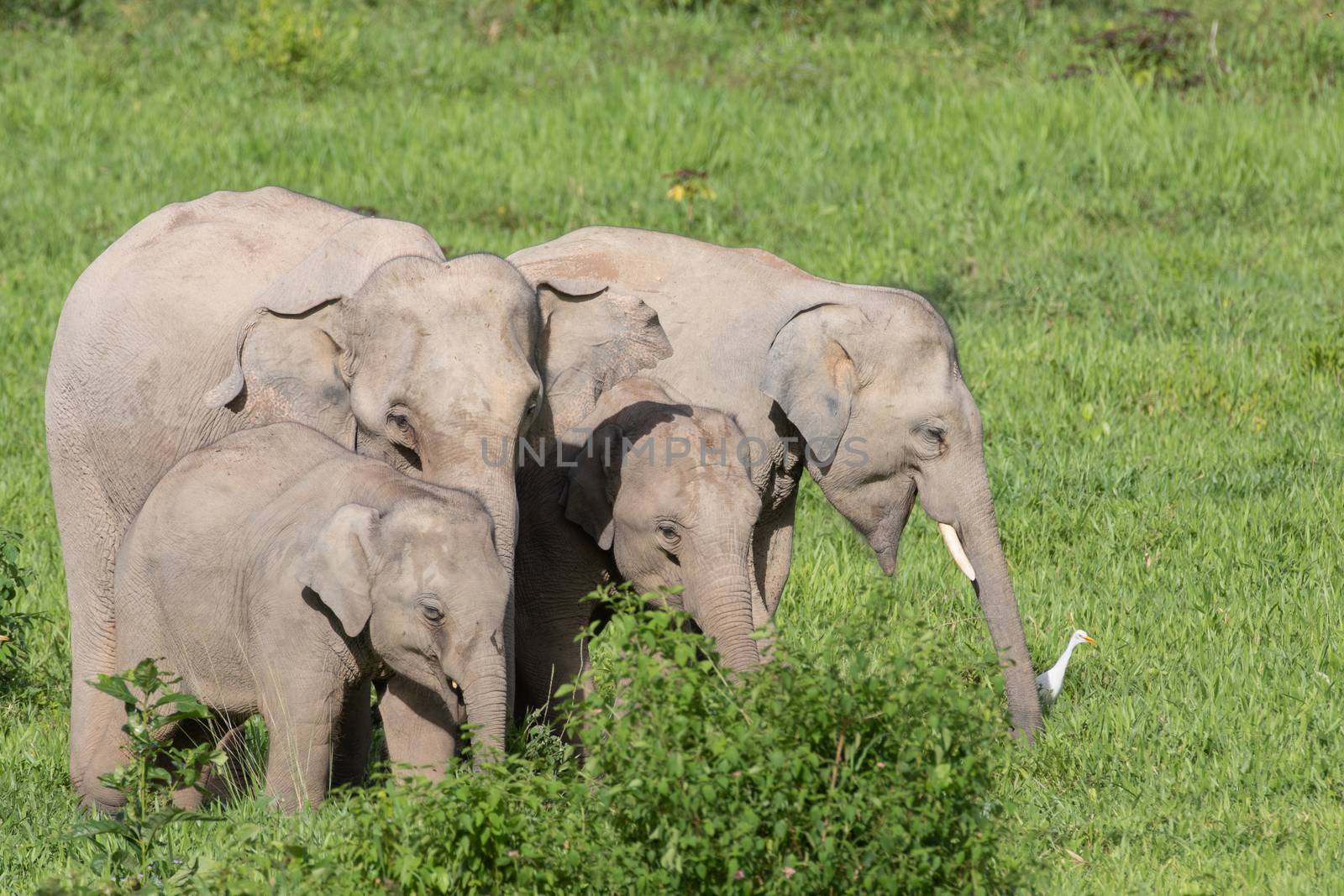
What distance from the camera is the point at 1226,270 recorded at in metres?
12.1

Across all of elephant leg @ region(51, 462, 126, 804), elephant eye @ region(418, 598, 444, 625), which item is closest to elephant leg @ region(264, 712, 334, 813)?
elephant eye @ region(418, 598, 444, 625)

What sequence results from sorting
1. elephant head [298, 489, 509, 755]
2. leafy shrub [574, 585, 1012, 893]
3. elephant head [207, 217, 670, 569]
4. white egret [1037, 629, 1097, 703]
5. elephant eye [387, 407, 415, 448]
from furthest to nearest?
white egret [1037, 629, 1097, 703] < elephant eye [387, 407, 415, 448] < elephant head [207, 217, 670, 569] < elephant head [298, 489, 509, 755] < leafy shrub [574, 585, 1012, 893]

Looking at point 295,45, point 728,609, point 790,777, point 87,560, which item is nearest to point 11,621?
point 87,560

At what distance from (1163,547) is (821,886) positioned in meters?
4.26

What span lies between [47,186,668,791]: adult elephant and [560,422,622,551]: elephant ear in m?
A: 0.29

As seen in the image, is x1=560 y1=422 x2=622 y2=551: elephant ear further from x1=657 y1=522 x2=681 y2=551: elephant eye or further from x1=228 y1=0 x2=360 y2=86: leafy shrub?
x1=228 y1=0 x2=360 y2=86: leafy shrub

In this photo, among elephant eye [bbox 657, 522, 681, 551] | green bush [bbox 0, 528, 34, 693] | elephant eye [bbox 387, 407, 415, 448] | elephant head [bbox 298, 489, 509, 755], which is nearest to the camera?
elephant head [bbox 298, 489, 509, 755]

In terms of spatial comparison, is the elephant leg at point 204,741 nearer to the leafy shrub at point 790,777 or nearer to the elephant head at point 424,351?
the elephant head at point 424,351

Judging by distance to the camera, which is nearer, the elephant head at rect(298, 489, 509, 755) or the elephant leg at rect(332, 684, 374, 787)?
the elephant head at rect(298, 489, 509, 755)

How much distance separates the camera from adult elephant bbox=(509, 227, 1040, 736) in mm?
6191

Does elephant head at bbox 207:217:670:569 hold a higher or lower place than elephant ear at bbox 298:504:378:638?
higher

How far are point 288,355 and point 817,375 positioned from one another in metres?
1.66

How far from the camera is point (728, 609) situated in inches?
211

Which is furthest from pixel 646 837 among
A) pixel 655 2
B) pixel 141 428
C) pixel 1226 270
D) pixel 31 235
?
pixel 655 2
